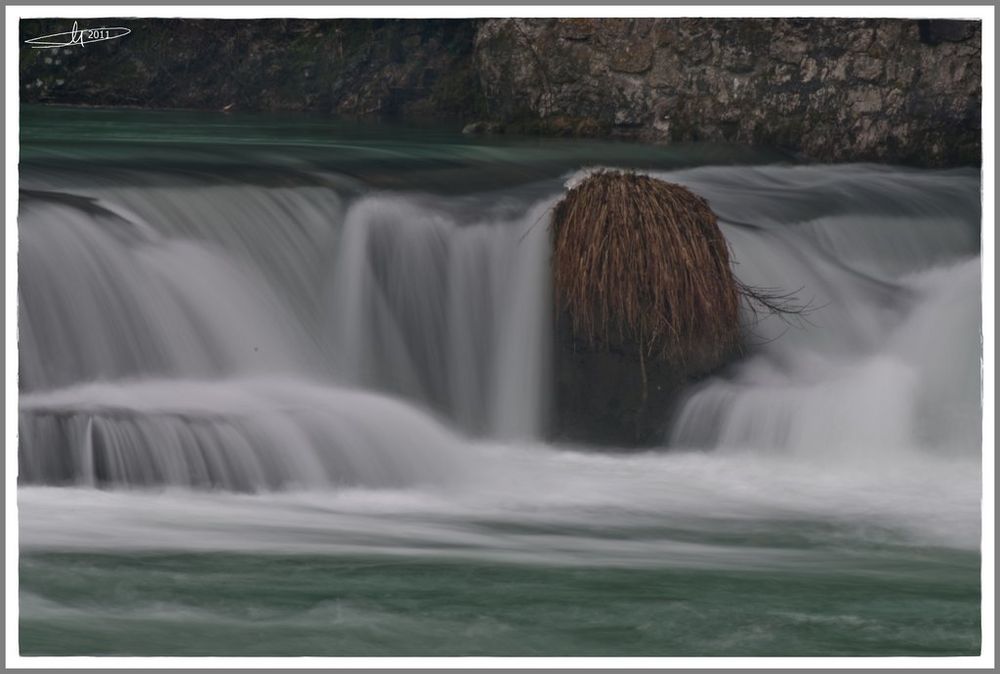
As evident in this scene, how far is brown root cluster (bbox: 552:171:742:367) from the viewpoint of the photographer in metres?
6.92

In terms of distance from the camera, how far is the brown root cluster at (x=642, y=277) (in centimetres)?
692

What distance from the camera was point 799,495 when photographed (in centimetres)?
675

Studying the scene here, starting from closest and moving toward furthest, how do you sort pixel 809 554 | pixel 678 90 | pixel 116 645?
pixel 116 645 < pixel 809 554 < pixel 678 90

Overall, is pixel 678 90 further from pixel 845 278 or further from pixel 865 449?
pixel 865 449

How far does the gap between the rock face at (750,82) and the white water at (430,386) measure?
0.23 metres

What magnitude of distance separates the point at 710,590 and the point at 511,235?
1.51 m

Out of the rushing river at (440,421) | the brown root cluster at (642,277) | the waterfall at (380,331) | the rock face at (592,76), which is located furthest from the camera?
the rock face at (592,76)

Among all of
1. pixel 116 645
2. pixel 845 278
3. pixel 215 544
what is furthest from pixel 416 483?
pixel 845 278

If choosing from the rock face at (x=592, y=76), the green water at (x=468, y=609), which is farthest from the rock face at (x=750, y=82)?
the green water at (x=468, y=609)

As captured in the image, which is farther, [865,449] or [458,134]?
[458,134]
